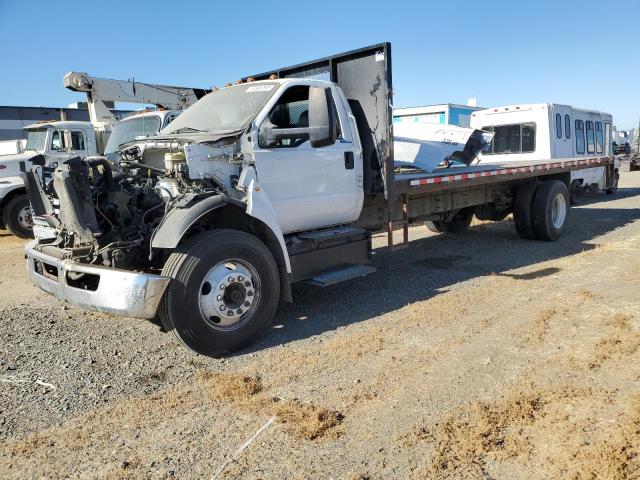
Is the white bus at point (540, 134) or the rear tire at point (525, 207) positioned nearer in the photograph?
the rear tire at point (525, 207)

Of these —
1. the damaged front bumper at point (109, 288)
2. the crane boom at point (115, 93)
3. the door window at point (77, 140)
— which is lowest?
the damaged front bumper at point (109, 288)

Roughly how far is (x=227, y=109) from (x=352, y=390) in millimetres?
3089

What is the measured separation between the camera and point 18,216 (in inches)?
420

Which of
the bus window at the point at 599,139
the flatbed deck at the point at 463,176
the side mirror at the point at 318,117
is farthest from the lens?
the bus window at the point at 599,139

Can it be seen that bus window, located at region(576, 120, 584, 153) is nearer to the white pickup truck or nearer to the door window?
the white pickup truck

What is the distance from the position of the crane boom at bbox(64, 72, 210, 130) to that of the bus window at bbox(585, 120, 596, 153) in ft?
37.4

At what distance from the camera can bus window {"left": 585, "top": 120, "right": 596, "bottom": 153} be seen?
15750 mm

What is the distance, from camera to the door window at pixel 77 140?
1140 cm

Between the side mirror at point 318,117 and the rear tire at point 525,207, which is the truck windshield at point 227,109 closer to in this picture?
the side mirror at point 318,117

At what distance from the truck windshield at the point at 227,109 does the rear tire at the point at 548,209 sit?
555cm

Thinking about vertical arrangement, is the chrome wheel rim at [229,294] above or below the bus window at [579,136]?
below

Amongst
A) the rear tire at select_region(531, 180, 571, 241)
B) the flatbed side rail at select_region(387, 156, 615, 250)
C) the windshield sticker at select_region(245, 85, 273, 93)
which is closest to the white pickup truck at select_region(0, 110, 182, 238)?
the windshield sticker at select_region(245, 85, 273, 93)

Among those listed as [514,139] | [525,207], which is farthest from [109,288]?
[514,139]

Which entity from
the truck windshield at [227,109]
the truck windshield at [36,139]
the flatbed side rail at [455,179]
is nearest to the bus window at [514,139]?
the flatbed side rail at [455,179]
